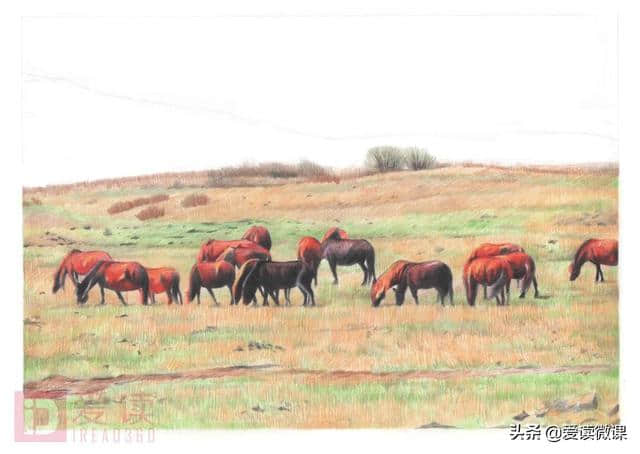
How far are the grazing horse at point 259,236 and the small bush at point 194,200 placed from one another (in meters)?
0.35

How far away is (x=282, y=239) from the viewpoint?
8375 mm

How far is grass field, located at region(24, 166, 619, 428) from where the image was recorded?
8188 mm

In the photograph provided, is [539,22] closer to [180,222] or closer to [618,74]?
[618,74]

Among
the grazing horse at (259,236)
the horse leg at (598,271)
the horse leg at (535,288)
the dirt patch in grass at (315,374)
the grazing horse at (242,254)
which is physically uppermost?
the grazing horse at (259,236)

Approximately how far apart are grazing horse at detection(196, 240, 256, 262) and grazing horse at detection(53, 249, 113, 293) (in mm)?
701

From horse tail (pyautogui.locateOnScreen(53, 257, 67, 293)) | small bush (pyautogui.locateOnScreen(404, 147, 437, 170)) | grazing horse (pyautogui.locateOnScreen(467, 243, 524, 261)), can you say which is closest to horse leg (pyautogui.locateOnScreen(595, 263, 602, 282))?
grazing horse (pyautogui.locateOnScreen(467, 243, 524, 261))

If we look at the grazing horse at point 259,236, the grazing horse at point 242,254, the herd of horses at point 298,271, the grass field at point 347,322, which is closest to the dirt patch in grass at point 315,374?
the grass field at point 347,322

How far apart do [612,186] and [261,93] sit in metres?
2.41

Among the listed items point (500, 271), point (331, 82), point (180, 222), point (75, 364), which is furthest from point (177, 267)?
point (500, 271)

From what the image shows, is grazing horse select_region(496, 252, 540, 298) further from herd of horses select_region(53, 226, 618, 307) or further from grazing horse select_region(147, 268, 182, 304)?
grazing horse select_region(147, 268, 182, 304)

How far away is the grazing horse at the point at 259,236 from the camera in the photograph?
8.36m

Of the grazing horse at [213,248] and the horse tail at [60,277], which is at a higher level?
the grazing horse at [213,248]

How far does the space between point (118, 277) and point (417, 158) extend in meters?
2.15

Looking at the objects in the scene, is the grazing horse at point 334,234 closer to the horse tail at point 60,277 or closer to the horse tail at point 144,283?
the horse tail at point 144,283
